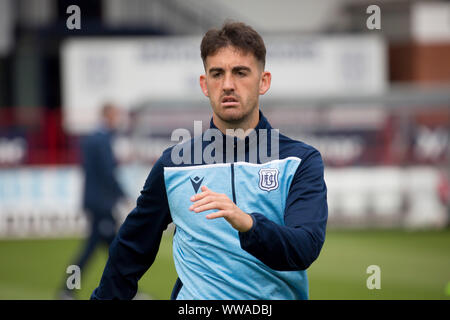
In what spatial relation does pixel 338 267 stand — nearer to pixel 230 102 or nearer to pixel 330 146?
pixel 330 146

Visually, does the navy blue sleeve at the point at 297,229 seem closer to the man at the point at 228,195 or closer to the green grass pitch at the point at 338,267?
the man at the point at 228,195

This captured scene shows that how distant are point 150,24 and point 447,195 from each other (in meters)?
10.8

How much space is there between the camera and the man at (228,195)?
9.36ft

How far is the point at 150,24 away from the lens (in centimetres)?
2158

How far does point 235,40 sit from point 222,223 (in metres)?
0.77

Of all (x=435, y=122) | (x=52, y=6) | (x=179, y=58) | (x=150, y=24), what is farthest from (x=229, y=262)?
(x=52, y=6)

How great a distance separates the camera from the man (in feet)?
9.36

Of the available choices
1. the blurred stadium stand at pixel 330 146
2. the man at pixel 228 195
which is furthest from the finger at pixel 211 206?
the blurred stadium stand at pixel 330 146

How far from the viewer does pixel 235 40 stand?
290 centimetres

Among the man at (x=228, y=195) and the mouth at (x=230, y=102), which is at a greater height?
the mouth at (x=230, y=102)

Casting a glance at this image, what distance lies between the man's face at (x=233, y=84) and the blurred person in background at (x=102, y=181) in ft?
18.2
